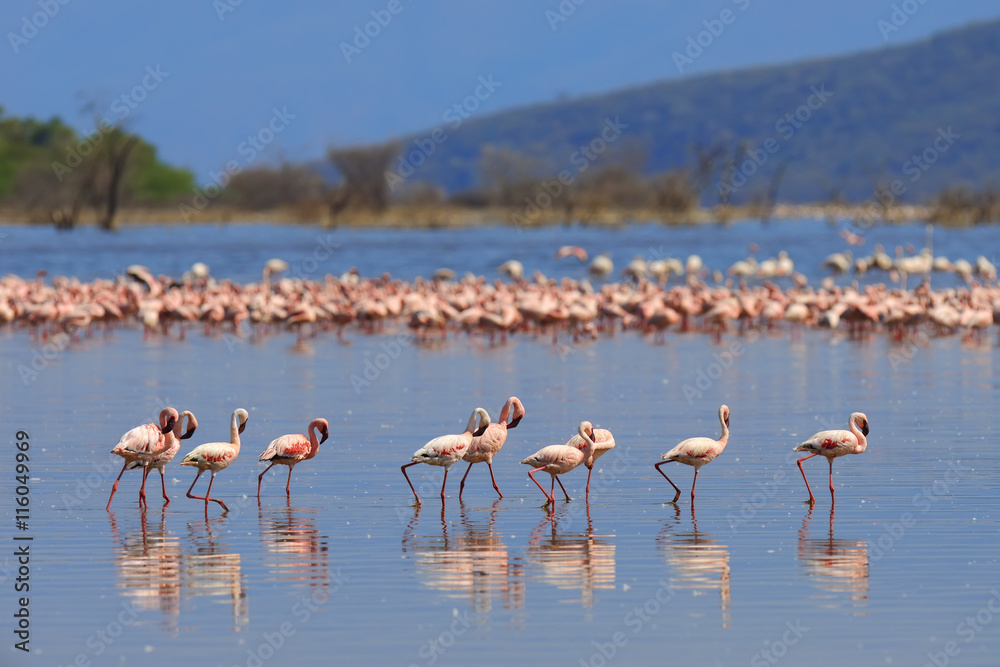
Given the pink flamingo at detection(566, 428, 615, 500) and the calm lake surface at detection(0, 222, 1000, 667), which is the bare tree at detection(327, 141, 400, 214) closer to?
the calm lake surface at detection(0, 222, 1000, 667)

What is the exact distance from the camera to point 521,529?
9680 mm

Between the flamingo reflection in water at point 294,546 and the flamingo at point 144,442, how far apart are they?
75 centimetres

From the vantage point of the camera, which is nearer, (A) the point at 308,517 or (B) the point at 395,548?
(B) the point at 395,548

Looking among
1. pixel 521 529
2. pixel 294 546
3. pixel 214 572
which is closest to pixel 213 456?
pixel 294 546

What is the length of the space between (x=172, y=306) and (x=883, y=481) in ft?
51.8

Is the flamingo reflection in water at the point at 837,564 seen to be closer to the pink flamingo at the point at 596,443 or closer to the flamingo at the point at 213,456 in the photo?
the pink flamingo at the point at 596,443

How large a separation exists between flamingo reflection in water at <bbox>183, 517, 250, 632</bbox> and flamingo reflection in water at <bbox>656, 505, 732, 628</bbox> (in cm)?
216

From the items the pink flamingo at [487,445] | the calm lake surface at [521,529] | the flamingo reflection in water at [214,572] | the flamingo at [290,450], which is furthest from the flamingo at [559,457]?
the flamingo reflection in water at [214,572]

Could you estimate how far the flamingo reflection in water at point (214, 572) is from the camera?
787 centimetres

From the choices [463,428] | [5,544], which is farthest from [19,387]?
[5,544]

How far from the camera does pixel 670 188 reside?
291 feet

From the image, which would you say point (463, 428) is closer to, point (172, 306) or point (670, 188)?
point (172, 306)

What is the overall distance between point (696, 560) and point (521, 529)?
4.37 ft

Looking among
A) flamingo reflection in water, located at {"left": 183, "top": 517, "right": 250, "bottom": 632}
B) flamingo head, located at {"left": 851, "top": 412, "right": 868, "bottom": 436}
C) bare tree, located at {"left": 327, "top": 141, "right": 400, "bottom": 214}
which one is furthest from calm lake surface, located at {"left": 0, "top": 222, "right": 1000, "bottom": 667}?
bare tree, located at {"left": 327, "top": 141, "right": 400, "bottom": 214}
